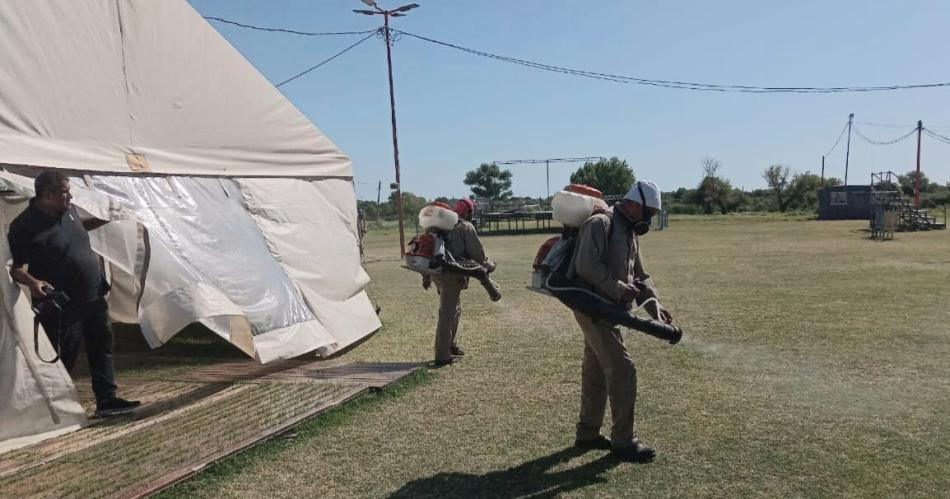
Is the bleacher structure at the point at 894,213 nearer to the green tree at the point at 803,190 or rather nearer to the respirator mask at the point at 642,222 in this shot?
the respirator mask at the point at 642,222

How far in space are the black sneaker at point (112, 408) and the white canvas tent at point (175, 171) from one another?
1.32 feet

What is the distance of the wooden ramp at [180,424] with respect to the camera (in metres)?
3.98

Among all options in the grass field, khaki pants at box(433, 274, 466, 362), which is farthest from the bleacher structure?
khaki pants at box(433, 274, 466, 362)

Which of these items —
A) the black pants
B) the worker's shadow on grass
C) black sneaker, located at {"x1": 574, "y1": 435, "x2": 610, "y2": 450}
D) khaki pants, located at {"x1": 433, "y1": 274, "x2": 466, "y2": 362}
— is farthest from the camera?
khaki pants, located at {"x1": 433, "y1": 274, "x2": 466, "y2": 362}

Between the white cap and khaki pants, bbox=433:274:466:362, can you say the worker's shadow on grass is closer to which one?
the white cap

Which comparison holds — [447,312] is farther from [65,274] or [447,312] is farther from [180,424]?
[65,274]

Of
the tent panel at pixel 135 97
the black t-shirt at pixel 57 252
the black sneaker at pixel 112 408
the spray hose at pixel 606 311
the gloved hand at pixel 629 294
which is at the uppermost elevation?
the tent panel at pixel 135 97

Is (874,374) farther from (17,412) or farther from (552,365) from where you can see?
(17,412)

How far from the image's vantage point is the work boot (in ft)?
13.4

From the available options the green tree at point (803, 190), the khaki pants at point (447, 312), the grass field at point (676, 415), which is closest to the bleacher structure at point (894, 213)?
the grass field at point (676, 415)

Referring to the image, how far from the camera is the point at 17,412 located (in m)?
4.66

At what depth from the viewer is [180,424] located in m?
4.96

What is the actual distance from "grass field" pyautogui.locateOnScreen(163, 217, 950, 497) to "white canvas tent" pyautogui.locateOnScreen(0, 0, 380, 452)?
126 centimetres

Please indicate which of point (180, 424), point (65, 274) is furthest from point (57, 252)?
point (180, 424)
